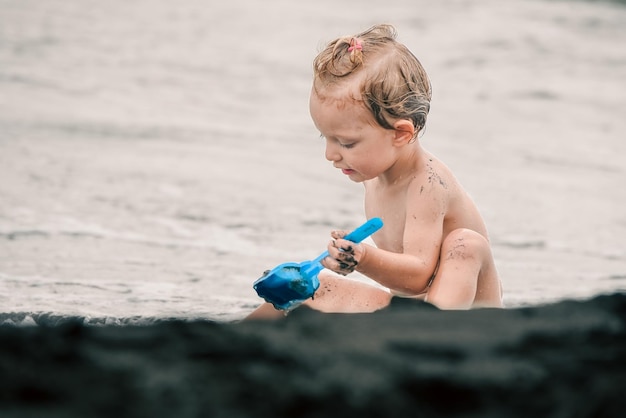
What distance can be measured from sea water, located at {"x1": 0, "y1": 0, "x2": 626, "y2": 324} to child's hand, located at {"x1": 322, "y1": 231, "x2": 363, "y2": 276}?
2.08ft

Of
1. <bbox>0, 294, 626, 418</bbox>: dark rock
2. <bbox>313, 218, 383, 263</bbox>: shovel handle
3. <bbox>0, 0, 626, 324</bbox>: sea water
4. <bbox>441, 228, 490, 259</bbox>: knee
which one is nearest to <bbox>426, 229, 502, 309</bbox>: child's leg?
<bbox>441, 228, 490, 259</bbox>: knee

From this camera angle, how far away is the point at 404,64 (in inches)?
102

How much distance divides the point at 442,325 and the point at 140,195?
285 cm

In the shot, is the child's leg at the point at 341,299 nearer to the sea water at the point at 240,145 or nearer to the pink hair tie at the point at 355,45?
the sea water at the point at 240,145

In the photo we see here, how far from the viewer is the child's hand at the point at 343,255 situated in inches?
94.5

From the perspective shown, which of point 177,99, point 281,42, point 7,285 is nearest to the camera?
point 7,285

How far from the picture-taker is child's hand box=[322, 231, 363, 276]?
94.5 inches

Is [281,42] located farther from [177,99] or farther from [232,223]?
[232,223]

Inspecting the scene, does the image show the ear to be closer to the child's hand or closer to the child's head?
the child's head

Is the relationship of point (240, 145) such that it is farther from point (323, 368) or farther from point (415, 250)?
point (323, 368)

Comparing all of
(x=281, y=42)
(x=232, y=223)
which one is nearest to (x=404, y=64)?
(x=232, y=223)

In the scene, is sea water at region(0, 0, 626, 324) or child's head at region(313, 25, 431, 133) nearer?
child's head at region(313, 25, 431, 133)

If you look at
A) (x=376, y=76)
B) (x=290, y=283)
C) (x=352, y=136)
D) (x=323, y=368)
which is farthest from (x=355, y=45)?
(x=323, y=368)

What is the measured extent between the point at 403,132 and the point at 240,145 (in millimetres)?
2930
